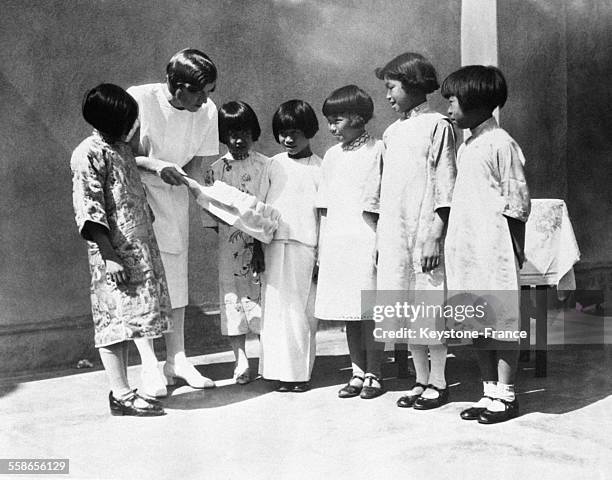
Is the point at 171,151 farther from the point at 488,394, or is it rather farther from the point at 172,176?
the point at 488,394

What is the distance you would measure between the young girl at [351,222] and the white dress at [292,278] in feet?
0.50

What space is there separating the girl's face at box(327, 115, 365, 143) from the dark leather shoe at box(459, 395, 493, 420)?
4.73 feet

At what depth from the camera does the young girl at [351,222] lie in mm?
4047

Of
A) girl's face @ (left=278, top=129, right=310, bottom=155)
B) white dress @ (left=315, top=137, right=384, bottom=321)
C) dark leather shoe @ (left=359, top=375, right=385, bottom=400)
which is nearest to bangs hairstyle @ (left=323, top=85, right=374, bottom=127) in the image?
white dress @ (left=315, top=137, right=384, bottom=321)

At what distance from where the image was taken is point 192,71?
410cm

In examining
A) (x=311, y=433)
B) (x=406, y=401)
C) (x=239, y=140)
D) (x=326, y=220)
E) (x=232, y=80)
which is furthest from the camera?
(x=232, y=80)

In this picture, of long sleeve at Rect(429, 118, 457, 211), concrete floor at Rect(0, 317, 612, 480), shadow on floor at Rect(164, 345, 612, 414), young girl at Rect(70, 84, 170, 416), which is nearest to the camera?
concrete floor at Rect(0, 317, 612, 480)

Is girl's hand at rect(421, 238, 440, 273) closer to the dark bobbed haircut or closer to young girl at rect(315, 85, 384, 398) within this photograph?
young girl at rect(315, 85, 384, 398)

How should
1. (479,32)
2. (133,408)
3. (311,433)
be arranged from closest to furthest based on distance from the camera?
1. (311,433)
2. (133,408)
3. (479,32)

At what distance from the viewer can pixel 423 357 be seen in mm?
3941

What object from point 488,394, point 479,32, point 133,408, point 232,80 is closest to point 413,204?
point 488,394

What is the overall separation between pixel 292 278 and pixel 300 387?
575 millimetres

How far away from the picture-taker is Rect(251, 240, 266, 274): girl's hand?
4.36 meters

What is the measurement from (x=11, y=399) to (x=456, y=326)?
2.30 m
